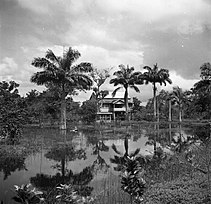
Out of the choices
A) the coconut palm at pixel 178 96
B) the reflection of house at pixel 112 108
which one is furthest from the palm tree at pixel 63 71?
the coconut palm at pixel 178 96

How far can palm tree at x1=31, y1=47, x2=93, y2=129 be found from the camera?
26.3m

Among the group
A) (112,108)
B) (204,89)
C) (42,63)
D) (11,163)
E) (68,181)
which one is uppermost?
(42,63)

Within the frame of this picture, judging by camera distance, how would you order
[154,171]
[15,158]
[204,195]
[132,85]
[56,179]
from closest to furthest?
[204,195] → [56,179] → [154,171] → [15,158] → [132,85]

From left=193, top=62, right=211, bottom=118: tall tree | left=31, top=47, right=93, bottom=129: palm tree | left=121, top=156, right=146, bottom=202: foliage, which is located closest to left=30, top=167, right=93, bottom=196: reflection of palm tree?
left=121, top=156, right=146, bottom=202: foliage

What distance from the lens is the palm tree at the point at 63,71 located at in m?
26.3

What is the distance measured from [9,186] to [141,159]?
606cm

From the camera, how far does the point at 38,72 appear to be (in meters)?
26.6

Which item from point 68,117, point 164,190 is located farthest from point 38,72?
point 164,190

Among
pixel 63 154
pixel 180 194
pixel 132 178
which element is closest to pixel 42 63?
pixel 63 154

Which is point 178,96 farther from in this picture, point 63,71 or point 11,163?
point 11,163

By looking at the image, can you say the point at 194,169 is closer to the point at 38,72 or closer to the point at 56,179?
the point at 56,179

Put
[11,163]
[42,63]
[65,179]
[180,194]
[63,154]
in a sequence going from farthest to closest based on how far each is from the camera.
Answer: [42,63] → [63,154] → [11,163] → [65,179] → [180,194]

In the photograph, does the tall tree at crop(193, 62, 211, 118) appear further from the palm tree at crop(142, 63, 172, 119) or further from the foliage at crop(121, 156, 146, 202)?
the foliage at crop(121, 156, 146, 202)

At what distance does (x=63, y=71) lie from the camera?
26375 millimetres
